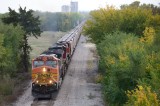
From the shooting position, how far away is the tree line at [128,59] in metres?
17.1

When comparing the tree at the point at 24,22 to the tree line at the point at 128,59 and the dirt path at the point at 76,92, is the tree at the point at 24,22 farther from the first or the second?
Answer: the tree line at the point at 128,59

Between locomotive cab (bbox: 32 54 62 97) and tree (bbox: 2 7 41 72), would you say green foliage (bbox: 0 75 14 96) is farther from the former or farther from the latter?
tree (bbox: 2 7 41 72)

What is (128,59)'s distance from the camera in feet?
70.9

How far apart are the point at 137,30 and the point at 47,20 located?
134594 millimetres

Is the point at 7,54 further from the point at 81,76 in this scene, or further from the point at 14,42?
the point at 81,76

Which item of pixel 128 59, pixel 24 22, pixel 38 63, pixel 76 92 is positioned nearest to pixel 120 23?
pixel 24 22

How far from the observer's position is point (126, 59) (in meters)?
22.0

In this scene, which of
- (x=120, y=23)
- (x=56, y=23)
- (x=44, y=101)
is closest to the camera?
(x=44, y=101)

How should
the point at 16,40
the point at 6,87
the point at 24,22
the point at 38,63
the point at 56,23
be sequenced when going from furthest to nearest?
the point at 56,23, the point at 24,22, the point at 16,40, the point at 6,87, the point at 38,63

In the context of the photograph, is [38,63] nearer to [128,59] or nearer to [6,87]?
[6,87]

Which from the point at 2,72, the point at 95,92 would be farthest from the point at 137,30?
the point at 2,72

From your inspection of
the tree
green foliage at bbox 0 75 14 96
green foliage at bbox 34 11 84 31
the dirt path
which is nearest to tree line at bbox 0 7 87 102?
the tree

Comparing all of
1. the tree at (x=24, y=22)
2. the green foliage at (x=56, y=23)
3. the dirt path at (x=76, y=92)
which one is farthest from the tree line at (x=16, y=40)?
the green foliage at (x=56, y=23)

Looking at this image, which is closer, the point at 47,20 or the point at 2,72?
the point at 2,72
